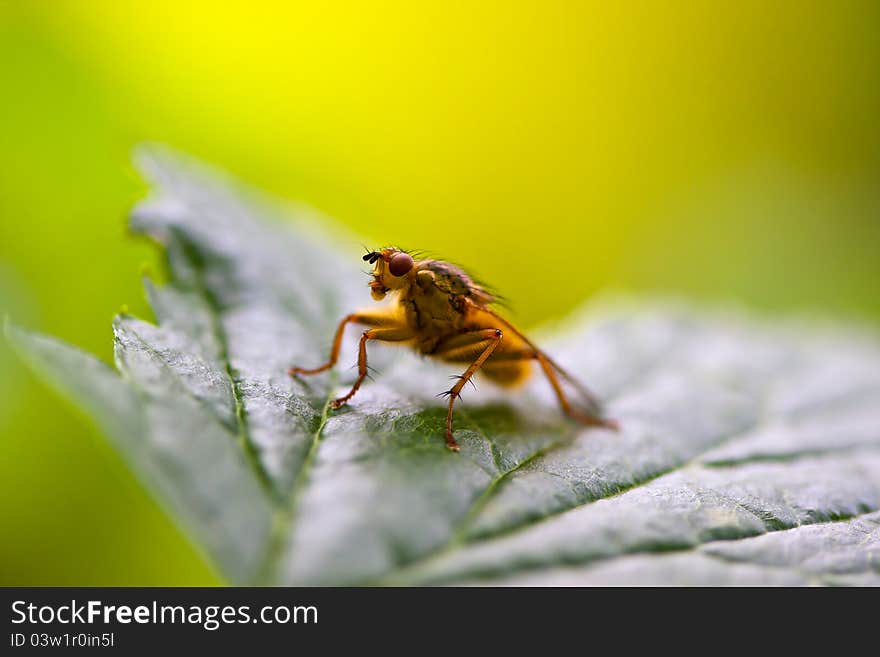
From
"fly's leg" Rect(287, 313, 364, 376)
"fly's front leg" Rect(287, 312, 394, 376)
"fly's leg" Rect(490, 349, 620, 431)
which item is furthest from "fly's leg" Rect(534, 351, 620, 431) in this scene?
"fly's leg" Rect(287, 313, 364, 376)

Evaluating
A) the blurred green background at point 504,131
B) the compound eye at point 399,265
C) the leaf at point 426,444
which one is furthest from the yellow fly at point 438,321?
the blurred green background at point 504,131

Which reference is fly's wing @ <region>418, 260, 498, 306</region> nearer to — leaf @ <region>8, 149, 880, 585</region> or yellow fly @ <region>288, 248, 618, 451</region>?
yellow fly @ <region>288, 248, 618, 451</region>

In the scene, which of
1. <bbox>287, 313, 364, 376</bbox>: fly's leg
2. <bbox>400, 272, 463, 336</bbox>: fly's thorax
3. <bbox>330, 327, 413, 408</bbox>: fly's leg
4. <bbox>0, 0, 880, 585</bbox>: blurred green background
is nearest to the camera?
<bbox>330, 327, 413, 408</bbox>: fly's leg

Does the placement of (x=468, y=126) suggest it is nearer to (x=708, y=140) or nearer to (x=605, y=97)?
(x=605, y=97)

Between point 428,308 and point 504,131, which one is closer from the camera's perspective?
point 428,308

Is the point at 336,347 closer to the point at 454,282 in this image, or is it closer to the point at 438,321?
the point at 438,321

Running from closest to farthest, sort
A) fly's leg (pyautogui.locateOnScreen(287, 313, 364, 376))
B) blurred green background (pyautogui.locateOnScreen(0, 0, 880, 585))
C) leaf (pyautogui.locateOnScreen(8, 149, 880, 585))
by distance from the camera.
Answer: leaf (pyautogui.locateOnScreen(8, 149, 880, 585)), fly's leg (pyautogui.locateOnScreen(287, 313, 364, 376)), blurred green background (pyautogui.locateOnScreen(0, 0, 880, 585))

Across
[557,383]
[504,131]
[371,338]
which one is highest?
[504,131]

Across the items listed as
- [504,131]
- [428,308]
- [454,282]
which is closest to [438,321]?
[428,308]

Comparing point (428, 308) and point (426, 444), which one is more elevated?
point (428, 308)

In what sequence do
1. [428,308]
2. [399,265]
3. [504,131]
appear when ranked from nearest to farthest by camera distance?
[399,265] < [428,308] < [504,131]
